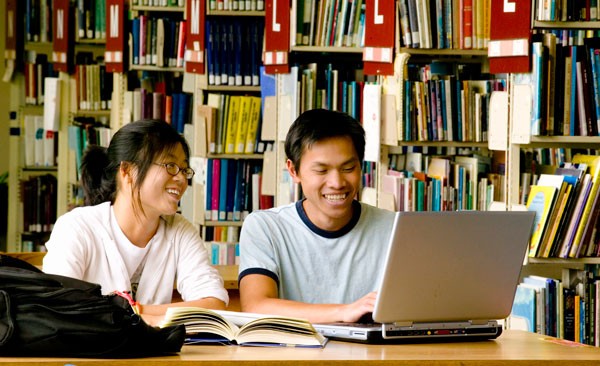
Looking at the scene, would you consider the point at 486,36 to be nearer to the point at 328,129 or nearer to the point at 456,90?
the point at 456,90

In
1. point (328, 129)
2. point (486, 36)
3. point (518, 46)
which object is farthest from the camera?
point (486, 36)

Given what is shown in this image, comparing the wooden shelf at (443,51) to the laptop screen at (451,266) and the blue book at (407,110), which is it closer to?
the blue book at (407,110)

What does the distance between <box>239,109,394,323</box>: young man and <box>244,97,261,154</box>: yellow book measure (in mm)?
3600

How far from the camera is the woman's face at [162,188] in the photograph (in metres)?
3.03

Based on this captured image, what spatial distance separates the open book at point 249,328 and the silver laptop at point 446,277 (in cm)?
14

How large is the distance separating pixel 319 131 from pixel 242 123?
12.0 ft

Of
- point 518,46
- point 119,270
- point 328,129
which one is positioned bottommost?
point 119,270

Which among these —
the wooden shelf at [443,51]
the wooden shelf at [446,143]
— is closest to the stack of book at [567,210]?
the wooden shelf at [446,143]

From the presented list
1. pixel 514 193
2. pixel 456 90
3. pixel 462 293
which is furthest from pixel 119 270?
pixel 456 90

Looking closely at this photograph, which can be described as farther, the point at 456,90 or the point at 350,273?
the point at 456,90

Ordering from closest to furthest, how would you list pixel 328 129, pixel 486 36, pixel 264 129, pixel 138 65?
pixel 328 129
pixel 486 36
pixel 264 129
pixel 138 65

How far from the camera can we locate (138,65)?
7574 mm

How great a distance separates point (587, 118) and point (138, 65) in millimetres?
4187

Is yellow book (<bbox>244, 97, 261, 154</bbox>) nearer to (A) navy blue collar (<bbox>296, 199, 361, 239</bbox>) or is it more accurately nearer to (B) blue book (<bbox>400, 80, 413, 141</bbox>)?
(B) blue book (<bbox>400, 80, 413, 141</bbox>)
